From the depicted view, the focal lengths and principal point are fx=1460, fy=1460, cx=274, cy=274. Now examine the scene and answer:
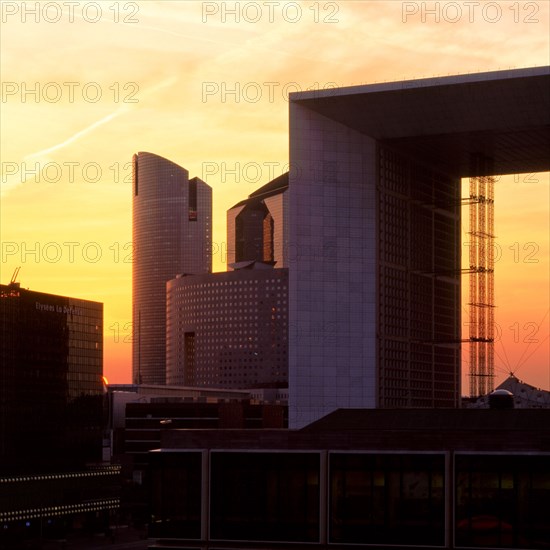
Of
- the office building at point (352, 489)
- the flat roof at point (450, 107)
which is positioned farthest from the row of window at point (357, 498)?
the flat roof at point (450, 107)

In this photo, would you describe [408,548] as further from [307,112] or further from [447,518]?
[307,112]

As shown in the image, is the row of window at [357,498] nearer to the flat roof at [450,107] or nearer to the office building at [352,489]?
the office building at [352,489]

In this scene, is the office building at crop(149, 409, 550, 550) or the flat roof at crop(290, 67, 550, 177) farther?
the flat roof at crop(290, 67, 550, 177)

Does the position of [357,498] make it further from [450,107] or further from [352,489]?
[450,107]

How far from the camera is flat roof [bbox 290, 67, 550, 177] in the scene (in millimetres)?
181125

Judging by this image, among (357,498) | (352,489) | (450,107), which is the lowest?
(357,498)

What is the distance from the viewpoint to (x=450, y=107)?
186250 millimetres

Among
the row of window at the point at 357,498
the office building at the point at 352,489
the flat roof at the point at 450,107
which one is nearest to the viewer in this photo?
the row of window at the point at 357,498

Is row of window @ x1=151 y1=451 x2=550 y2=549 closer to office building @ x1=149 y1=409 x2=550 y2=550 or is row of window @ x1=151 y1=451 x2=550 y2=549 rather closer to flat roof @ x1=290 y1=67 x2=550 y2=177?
office building @ x1=149 y1=409 x2=550 y2=550

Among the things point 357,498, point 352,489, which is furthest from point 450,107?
point 357,498

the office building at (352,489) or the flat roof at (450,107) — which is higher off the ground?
the flat roof at (450,107)

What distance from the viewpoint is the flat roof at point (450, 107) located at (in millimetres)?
181125

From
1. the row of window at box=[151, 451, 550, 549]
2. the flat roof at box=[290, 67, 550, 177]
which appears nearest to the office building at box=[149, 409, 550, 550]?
the row of window at box=[151, 451, 550, 549]

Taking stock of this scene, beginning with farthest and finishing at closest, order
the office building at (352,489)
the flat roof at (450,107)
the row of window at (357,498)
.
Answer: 1. the flat roof at (450,107)
2. the office building at (352,489)
3. the row of window at (357,498)
